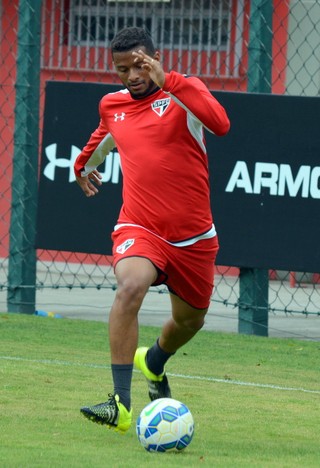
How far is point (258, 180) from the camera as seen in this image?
1066 centimetres

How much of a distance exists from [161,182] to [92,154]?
0.88 m

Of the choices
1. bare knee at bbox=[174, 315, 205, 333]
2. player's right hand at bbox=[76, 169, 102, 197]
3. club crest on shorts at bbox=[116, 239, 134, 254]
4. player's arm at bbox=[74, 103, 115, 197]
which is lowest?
bare knee at bbox=[174, 315, 205, 333]

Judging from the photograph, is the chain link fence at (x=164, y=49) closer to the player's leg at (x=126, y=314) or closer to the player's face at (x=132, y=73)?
the player's face at (x=132, y=73)

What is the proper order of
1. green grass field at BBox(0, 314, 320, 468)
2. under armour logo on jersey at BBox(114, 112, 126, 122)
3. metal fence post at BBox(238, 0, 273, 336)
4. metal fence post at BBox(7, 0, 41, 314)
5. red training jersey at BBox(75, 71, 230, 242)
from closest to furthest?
1. green grass field at BBox(0, 314, 320, 468)
2. red training jersey at BBox(75, 71, 230, 242)
3. under armour logo on jersey at BBox(114, 112, 126, 122)
4. metal fence post at BBox(238, 0, 273, 336)
5. metal fence post at BBox(7, 0, 41, 314)

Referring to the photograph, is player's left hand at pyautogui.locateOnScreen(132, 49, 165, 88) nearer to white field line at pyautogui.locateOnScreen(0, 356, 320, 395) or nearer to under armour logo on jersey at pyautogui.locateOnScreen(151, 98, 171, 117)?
under armour logo on jersey at pyautogui.locateOnScreen(151, 98, 171, 117)

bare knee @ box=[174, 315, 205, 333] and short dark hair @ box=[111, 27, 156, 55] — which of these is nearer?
short dark hair @ box=[111, 27, 156, 55]

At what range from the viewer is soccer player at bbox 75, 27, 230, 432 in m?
6.58

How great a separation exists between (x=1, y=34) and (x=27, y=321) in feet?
23.1

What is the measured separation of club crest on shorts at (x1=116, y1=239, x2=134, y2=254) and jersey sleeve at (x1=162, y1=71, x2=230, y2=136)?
0.74 m

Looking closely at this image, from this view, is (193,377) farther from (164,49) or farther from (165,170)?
(164,49)

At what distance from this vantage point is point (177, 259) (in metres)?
6.90

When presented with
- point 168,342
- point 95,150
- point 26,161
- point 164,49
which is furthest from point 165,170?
point 164,49

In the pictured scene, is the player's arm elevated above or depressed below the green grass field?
above

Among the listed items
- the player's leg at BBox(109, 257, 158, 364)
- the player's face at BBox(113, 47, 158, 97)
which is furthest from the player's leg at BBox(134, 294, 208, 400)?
the player's face at BBox(113, 47, 158, 97)
